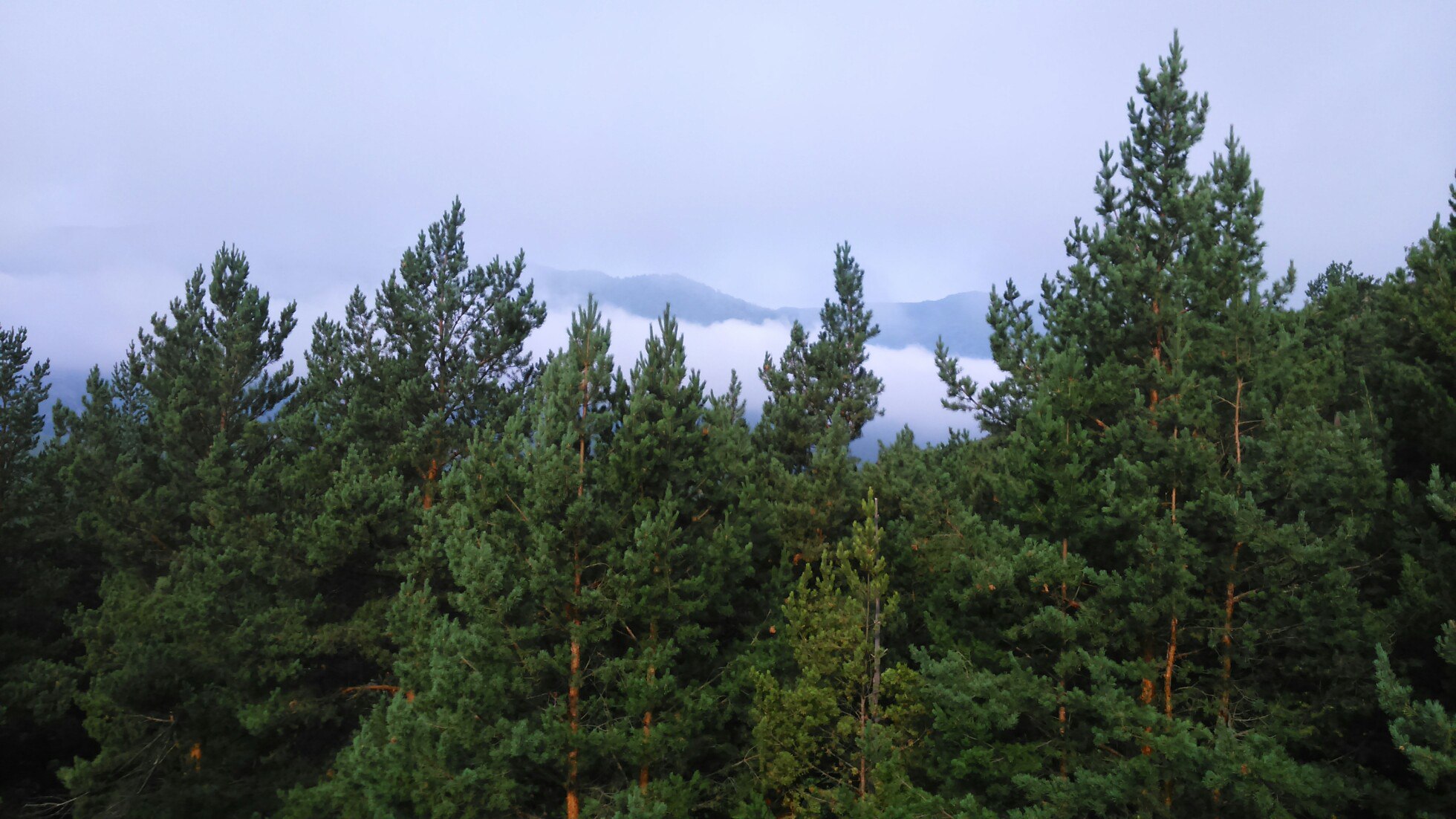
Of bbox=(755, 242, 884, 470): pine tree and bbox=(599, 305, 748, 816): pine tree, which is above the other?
bbox=(755, 242, 884, 470): pine tree

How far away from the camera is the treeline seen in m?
11.1

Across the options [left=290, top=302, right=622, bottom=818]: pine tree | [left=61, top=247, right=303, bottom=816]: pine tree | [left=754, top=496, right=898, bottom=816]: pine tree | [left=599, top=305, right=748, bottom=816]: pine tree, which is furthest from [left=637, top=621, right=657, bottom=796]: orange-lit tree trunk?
[left=61, top=247, right=303, bottom=816]: pine tree

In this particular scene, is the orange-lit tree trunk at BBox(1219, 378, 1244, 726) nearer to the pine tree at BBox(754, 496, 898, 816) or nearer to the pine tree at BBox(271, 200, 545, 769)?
the pine tree at BBox(754, 496, 898, 816)

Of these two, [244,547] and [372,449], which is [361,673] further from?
[372,449]

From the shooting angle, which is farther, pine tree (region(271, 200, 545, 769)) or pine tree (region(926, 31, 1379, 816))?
pine tree (region(271, 200, 545, 769))

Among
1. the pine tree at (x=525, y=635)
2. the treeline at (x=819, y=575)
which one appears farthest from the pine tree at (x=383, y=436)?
the pine tree at (x=525, y=635)

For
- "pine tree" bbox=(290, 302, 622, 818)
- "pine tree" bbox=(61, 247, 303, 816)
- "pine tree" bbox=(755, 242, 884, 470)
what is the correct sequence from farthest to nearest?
"pine tree" bbox=(755, 242, 884, 470)
"pine tree" bbox=(61, 247, 303, 816)
"pine tree" bbox=(290, 302, 622, 818)

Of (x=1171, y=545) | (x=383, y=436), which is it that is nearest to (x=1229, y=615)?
(x=1171, y=545)

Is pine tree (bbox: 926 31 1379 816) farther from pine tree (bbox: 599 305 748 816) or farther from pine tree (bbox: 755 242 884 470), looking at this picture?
pine tree (bbox: 755 242 884 470)

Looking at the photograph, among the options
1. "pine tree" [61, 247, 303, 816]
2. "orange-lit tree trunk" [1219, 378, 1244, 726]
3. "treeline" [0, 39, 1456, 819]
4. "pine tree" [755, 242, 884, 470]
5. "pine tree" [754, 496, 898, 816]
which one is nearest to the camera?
"treeline" [0, 39, 1456, 819]

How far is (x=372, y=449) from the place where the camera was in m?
21.3

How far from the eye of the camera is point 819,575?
19.8m

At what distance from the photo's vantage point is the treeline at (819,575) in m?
11.1

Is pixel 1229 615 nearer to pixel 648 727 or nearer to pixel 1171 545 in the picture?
pixel 1171 545
